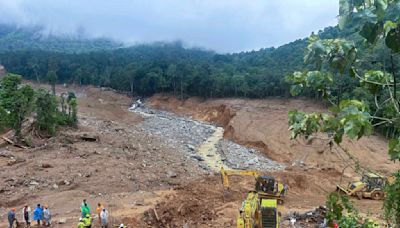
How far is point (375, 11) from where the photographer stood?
298cm

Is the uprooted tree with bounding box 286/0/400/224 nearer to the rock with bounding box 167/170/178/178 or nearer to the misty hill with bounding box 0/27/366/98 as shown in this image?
the rock with bounding box 167/170/178/178

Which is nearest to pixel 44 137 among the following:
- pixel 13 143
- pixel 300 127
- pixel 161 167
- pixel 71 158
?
pixel 13 143

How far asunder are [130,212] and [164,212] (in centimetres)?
141

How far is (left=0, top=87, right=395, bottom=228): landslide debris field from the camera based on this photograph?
1784 cm

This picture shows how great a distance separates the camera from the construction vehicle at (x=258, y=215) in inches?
507

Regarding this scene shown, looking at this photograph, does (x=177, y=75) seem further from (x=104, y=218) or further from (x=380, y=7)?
(x=380, y=7)

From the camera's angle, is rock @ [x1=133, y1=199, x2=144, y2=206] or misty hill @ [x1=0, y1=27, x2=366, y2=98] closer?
rock @ [x1=133, y1=199, x2=144, y2=206]

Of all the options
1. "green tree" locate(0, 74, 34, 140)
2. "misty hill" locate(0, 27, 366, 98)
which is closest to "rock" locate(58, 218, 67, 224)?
"green tree" locate(0, 74, 34, 140)

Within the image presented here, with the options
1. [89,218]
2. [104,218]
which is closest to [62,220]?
[89,218]

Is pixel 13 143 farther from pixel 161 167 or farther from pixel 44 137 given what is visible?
pixel 161 167

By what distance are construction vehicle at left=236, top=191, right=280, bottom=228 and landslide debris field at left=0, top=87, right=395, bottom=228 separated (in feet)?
8.67

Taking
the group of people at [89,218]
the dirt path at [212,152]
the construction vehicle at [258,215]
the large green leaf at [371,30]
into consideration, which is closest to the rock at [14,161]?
the group of people at [89,218]

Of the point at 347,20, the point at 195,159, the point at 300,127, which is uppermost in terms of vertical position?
the point at 347,20

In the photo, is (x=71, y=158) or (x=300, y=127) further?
(x=71, y=158)
